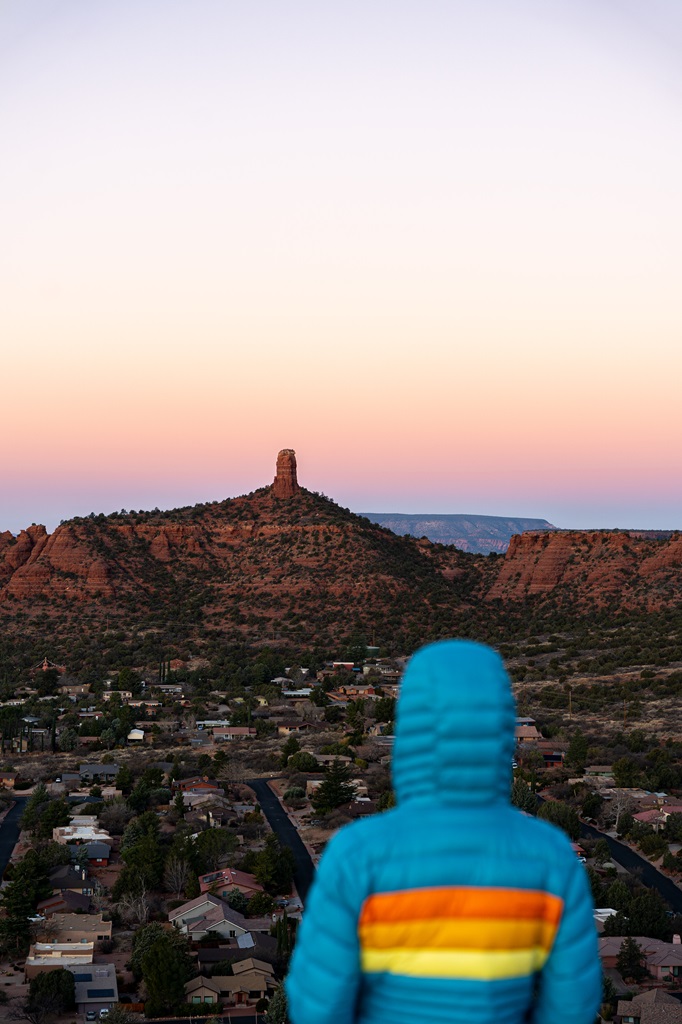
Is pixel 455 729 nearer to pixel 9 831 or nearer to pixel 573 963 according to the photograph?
pixel 573 963

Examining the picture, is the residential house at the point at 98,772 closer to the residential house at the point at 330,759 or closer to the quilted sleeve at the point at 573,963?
the residential house at the point at 330,759

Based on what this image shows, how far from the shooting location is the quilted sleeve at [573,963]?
2.83 meters

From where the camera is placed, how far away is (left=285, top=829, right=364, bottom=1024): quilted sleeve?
106 inches

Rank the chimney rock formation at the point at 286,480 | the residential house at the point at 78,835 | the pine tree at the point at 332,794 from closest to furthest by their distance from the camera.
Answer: the residential house at the point at 78,835 < the pine tree at the point at 332,794 < the chimney rock formation at the point at 286,480

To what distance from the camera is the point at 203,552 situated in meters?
102

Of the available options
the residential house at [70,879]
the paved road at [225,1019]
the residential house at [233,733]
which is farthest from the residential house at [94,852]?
the residential house at [233,733]

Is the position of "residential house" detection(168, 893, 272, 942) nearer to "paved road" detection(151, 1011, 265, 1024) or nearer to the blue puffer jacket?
"paved road" detection(151, 1011, 265, 1024)

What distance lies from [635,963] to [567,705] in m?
34.2

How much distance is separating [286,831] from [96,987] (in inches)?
525

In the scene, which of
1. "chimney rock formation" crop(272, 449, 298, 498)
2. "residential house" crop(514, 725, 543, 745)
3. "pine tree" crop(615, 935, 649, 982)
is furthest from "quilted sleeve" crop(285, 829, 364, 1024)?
"chimney rock formation" crop(272, 449, 298, 498)

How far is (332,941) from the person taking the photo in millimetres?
2695

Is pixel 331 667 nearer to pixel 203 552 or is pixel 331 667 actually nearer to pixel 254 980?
pixel 203 552

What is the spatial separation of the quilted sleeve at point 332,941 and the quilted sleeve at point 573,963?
1.77ft

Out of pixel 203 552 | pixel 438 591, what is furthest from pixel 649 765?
pixel 203 552
